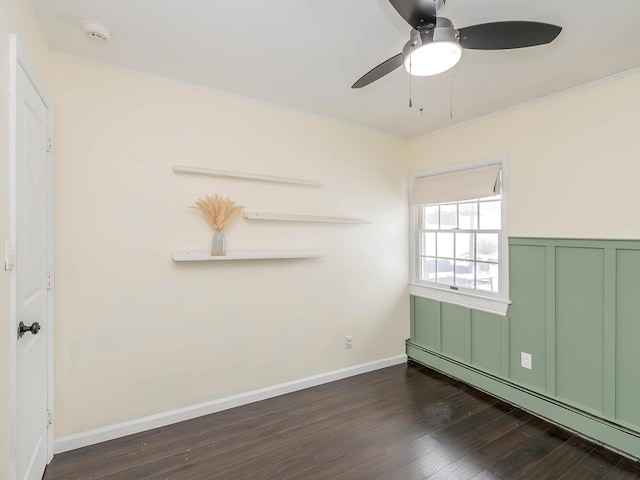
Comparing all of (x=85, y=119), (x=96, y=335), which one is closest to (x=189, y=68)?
(x=85, y=119)

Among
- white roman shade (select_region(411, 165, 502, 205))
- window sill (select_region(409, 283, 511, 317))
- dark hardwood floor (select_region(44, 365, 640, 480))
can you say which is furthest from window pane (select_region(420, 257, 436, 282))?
dark hardwood floor (select_region(44, 365, 640, 480))

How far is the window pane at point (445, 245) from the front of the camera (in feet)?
11.3

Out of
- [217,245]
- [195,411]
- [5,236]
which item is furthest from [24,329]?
[195,411]

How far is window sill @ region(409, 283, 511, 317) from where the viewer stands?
2.92 metres

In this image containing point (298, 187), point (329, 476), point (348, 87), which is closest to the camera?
point (329, 476)

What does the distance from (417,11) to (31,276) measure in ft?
7.38

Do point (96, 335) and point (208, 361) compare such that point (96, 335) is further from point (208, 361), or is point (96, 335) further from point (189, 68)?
point (189, 68)

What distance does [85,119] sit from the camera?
217cm

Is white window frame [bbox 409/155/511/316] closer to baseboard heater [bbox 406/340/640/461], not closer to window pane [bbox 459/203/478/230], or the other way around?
window pane [bbox 459/203/478/230]

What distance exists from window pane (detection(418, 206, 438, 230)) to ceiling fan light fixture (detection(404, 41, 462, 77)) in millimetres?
2262

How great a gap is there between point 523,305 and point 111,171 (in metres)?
3.39

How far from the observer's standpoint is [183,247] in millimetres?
2480

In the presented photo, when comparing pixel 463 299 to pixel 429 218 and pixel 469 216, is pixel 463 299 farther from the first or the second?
pixel 429 218

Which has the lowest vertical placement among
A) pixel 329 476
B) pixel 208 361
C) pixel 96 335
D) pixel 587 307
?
pixel 329 476
